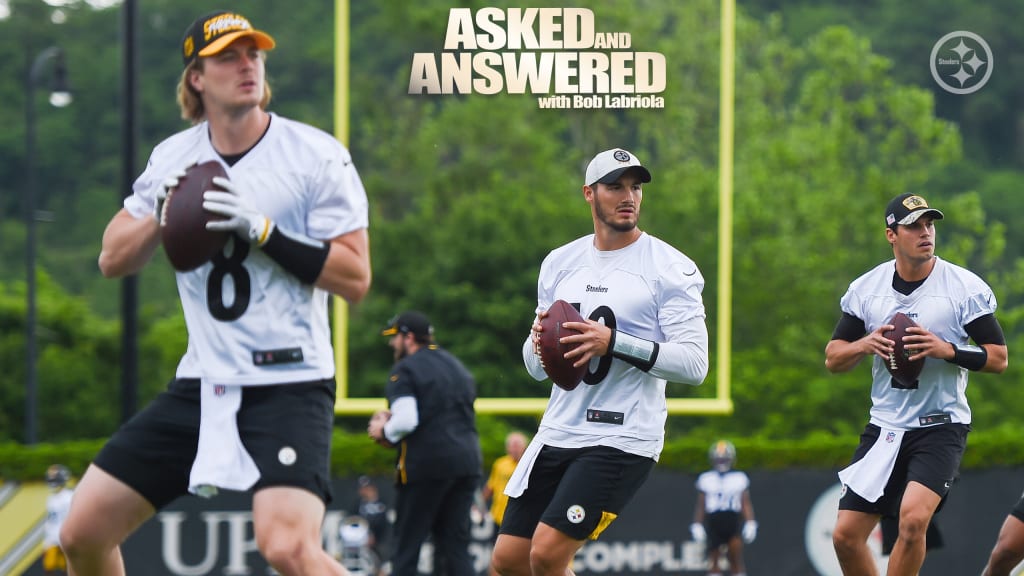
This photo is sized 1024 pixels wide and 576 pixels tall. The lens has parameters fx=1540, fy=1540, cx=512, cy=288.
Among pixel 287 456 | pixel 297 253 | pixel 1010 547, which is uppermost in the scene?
pixel 297 253

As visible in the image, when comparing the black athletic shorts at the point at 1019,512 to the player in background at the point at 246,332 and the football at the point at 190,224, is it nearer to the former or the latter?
the player in background at the point at 246,332

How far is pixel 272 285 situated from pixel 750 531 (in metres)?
9.18

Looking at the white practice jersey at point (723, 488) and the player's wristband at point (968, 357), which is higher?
the player's wristband at point (968, 357)

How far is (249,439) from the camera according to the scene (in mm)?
4875

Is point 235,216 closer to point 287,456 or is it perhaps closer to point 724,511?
point 287,456

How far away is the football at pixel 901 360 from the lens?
23.2 ft

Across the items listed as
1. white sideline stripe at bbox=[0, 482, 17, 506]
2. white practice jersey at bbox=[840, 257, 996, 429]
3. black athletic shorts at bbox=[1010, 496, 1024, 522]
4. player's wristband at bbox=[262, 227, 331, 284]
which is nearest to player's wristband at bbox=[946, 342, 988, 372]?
white practice jersey at bbox=[840, 257, 996, 429]

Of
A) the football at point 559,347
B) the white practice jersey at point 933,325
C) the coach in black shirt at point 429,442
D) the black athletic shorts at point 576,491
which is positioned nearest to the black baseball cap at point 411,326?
the coach in black shirt at point 429,442

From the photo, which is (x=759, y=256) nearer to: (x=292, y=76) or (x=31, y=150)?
(x=292, y=76)

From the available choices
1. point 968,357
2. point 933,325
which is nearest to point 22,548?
point 933,325

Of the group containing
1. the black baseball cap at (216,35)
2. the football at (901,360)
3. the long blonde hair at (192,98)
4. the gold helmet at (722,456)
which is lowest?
the gold helmet at (722,456)

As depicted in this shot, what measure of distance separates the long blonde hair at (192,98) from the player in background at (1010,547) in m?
4.36

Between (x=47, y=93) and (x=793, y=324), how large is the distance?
924 inches

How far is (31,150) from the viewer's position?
82.9 feet
